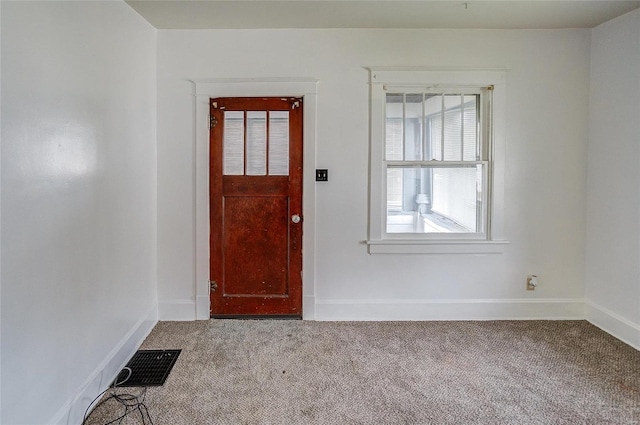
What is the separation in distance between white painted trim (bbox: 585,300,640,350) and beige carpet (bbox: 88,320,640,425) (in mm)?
68

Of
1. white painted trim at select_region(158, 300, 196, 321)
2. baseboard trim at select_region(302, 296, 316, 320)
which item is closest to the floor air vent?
white painted trim at select_region(158, 300, 196, 321)

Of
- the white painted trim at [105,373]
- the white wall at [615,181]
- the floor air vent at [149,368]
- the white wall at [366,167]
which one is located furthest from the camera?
the white wall at [366,167]

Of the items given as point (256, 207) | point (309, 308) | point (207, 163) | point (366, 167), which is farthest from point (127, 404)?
point (366, 167)

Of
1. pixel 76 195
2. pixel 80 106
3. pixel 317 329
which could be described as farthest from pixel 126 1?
pixel 317 329

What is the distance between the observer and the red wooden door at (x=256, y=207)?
3201 mm

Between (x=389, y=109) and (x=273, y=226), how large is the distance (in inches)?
55.7

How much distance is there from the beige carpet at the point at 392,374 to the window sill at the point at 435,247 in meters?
0.61

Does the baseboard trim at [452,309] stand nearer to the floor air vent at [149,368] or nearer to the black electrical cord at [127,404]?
the floor air vent at [149,368]

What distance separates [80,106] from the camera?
2020 millimetres

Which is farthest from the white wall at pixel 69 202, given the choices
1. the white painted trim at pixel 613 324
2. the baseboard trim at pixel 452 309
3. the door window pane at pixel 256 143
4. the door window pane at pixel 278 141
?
the white painted trim at pixel 613 324

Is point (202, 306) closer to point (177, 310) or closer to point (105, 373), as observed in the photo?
point (177, 310)

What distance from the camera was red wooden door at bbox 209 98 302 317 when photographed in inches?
126

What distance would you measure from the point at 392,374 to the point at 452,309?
3.72 feet

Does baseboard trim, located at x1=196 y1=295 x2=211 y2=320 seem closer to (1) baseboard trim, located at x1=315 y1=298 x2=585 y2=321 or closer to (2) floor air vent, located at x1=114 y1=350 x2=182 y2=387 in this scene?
(2) floor air vent, located at x1=114 y1=350 x2=182 y2=387
